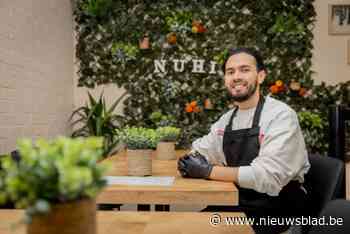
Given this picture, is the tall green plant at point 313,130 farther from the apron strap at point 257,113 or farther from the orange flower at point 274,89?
the apron strap at point 257,113

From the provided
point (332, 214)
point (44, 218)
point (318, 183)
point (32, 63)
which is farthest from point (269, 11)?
point (44, 218)

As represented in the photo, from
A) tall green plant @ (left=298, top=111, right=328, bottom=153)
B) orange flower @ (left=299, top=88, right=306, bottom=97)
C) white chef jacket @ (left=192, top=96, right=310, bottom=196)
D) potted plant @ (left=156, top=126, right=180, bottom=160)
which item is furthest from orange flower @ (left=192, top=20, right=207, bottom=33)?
white chef jacket @ (left=192, top=96, right=310, bottom=196)

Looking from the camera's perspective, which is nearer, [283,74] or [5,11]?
[5,11]

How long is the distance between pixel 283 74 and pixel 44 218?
392 cm

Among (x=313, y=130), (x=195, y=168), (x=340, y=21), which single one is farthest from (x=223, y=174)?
(x=340, y=21)

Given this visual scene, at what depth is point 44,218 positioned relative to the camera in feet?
2.08

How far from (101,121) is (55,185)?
3497 mm

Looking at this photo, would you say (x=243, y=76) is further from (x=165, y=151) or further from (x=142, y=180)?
(x=142, y=180)

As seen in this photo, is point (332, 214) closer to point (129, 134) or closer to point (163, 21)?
point (129, 134)

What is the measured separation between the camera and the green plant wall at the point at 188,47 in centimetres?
423

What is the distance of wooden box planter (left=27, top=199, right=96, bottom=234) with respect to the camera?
63cm

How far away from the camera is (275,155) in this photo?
6.26 ft

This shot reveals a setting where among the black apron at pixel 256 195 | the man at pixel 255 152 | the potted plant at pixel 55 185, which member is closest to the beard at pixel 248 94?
the man at pixel 255 152

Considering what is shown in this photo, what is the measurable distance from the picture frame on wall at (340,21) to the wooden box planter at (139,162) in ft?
10.7
